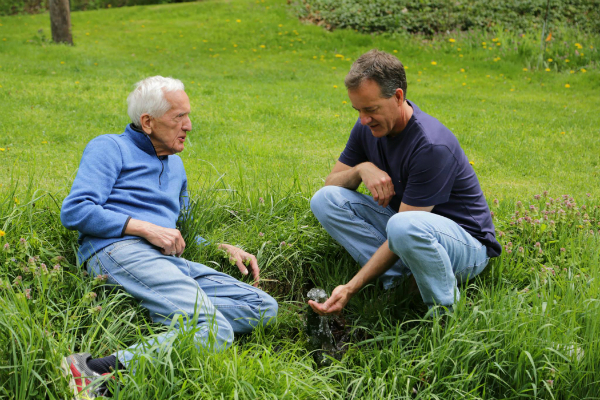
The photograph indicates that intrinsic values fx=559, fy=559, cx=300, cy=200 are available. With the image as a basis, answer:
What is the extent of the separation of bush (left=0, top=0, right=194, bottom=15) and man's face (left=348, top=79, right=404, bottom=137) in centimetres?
1611

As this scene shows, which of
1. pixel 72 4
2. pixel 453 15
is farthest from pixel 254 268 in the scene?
pixel 72 4

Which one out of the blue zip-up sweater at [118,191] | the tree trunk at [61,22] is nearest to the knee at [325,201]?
the blue zip-up sweater at [118,191]

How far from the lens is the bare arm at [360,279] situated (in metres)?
2.69

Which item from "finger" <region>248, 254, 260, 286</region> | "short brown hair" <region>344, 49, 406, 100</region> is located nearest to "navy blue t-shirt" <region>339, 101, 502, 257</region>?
"short brown hair" <region>344, 49, 406, 100</region>

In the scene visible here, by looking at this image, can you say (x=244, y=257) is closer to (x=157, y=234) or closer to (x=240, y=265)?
(x=240, y=265)

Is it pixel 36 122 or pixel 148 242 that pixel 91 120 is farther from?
pixel 148 242

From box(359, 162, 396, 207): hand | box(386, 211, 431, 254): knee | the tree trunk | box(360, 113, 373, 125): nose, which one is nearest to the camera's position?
box(386, 211, 431, 254): knee

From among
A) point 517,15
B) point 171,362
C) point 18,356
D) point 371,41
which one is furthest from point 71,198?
point 517,15

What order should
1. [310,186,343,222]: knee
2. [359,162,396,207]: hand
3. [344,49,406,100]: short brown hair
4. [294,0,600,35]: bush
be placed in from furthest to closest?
[294,0,600,35]: bush → [310,186,343,222]: knee → [359,162,396,207]: hand → [344,49,406,100]: short brown hair

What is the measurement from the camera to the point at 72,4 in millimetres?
17656

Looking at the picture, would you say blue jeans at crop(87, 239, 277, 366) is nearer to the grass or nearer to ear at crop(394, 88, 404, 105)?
the grass

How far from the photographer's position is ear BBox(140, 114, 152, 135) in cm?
302

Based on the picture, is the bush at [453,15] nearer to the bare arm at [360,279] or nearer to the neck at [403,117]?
the neck at [403,117]

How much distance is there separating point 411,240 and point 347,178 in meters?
0.78
